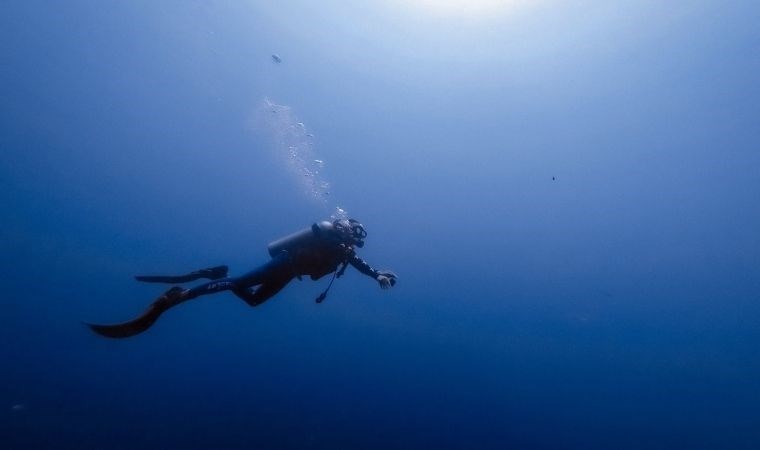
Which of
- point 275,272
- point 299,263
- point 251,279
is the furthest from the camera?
point 299,263

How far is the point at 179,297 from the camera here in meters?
5.66

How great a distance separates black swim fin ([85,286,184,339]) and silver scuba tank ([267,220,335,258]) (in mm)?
1554

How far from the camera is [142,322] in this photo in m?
5.40

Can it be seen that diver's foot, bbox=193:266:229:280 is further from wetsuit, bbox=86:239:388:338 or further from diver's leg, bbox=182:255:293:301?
diver's leg, bbox=182:255:293:301

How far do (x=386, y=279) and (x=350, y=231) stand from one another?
0.93 meters

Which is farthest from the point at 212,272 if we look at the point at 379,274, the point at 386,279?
the point at 386,279

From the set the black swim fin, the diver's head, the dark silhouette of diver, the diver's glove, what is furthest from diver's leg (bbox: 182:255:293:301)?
the diver's glove

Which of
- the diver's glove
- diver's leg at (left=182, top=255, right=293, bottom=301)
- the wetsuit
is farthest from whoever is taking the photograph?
the diver's glove

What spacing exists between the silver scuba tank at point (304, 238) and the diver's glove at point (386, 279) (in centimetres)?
98

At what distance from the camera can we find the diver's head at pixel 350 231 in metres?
6.52

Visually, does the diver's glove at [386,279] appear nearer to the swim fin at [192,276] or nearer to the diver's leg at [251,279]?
the diver's leg at [251,279]

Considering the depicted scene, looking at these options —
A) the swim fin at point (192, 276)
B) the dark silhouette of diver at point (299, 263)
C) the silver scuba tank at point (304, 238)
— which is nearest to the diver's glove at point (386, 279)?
the dark silhouette of diver at point (299, 263)

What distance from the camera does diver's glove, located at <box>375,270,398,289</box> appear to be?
6297 mm

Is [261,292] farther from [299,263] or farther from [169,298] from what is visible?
[169,298]
